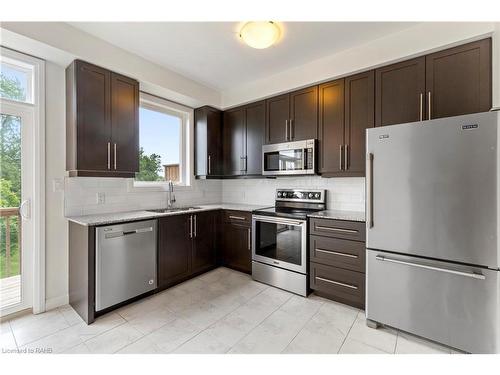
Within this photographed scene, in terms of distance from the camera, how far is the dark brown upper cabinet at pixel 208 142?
3578 mm

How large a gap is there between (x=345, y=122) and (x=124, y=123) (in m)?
2.48

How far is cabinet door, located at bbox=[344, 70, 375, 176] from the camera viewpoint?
2424 millimetres

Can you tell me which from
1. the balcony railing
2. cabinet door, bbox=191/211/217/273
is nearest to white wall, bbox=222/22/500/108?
cabinet door, bbox=191/211/217/273

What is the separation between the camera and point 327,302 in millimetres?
2459

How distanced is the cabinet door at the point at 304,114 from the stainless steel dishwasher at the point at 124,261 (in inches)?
81.1

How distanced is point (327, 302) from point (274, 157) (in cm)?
185

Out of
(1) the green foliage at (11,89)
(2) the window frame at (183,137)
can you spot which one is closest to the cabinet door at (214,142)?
(2) the window frame at (183,137)

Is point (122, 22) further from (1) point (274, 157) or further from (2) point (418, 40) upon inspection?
(2) point (418, 40)

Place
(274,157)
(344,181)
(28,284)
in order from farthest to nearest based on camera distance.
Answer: (274,157), (344,181), (28,284)

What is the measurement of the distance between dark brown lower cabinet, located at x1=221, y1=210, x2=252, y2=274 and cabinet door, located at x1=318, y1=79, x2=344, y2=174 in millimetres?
1229

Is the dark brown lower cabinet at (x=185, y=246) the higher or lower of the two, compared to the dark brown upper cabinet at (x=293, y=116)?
lower

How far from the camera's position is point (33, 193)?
2.21 m

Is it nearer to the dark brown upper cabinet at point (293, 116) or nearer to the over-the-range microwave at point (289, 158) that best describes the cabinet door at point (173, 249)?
the over-the-range microwave at point (289, 158)
